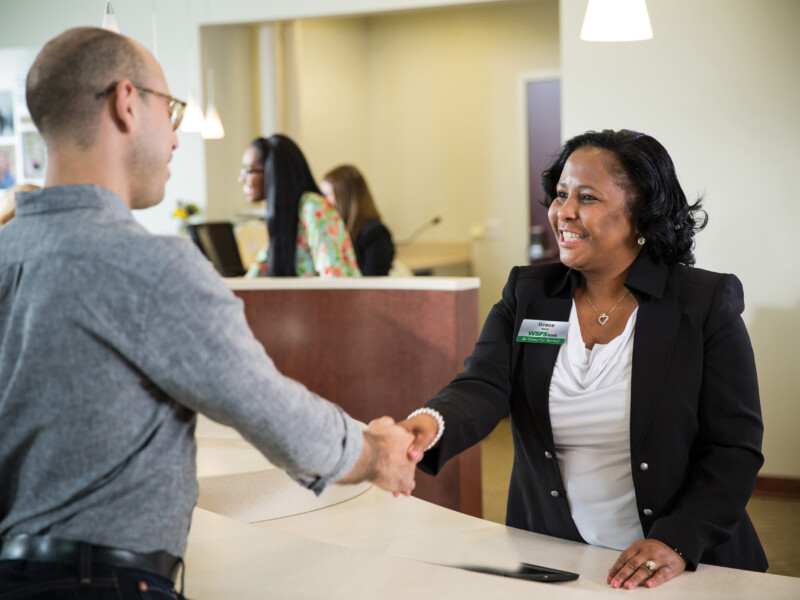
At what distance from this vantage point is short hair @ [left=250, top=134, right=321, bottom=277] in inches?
154

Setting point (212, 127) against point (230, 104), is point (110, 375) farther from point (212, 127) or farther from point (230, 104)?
point (230, 104)

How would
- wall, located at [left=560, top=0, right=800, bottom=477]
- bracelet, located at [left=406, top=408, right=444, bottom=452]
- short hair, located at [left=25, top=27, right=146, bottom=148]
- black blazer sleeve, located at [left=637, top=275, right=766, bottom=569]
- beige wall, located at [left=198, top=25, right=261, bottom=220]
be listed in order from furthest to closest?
beige wall, located at [left=198, top=25, right=261, bottom=220] < wall, located at [left=560, top=0, right=800, bottom=477] < bracelet, located at [left=406, top=408, right=444, bottom=452] < black blazer sleeve, located at [left=637, top=275, right=766, bottom=569] < short hair, located at [left=25, top=27, right=146, bottom=148]

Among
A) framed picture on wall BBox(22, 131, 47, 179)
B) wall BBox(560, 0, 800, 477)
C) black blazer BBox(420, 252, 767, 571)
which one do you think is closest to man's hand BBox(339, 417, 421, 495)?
black blazer BBox(420, 252, 767, 571)

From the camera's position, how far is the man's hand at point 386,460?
1251 mm

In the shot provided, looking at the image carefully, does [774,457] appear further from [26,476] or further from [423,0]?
[26,476]

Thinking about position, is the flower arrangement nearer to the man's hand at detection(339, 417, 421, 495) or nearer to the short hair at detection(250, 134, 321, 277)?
the short hair at detection(250, 134, 321, 277)

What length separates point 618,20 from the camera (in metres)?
2.98

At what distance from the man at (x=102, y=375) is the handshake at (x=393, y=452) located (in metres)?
0.15

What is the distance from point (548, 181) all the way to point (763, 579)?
103 cm

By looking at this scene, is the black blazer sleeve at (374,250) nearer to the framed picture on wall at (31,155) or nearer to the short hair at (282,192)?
the short hair at (282,192)

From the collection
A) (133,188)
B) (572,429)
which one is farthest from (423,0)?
(133,188)

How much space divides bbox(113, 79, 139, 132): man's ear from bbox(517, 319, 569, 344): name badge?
1085mm

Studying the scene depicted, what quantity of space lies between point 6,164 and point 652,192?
6762 millimetres

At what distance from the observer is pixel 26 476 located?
103 centimetres
